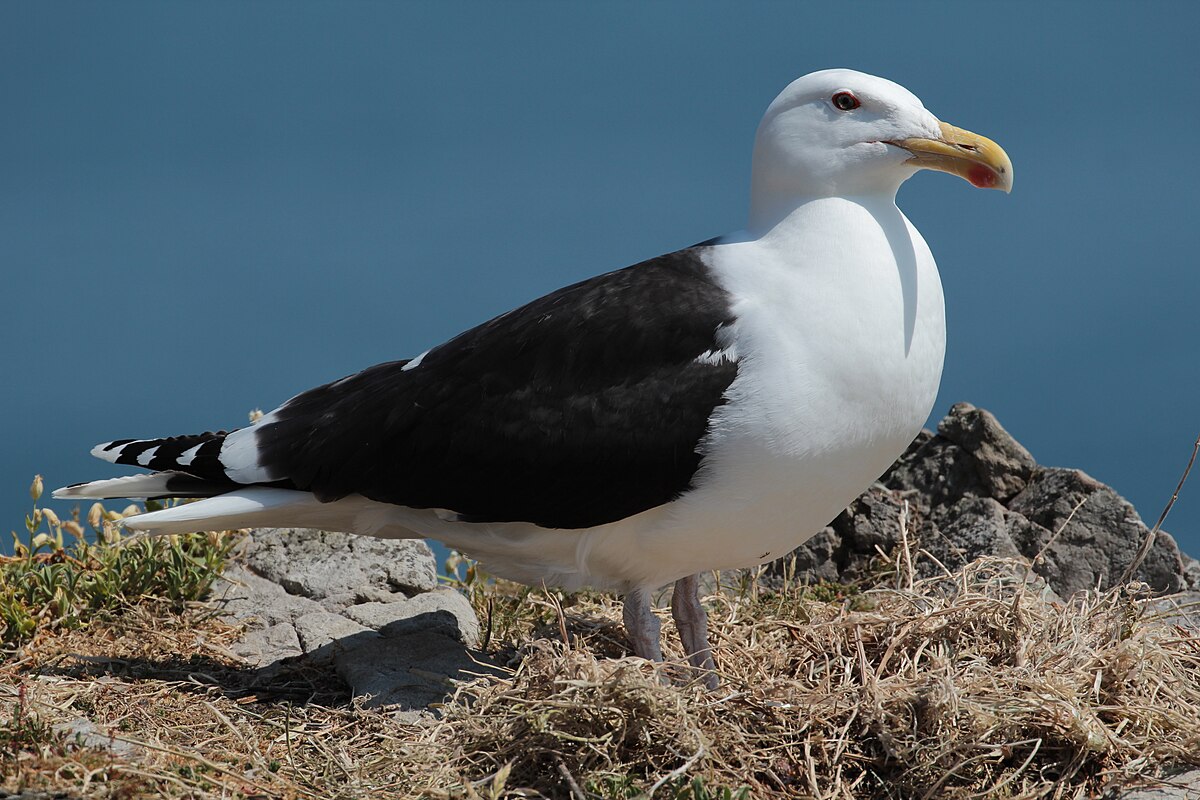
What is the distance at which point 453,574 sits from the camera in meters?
6.96

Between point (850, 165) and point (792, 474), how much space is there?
114 centimetres

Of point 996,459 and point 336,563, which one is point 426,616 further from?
point 996,459

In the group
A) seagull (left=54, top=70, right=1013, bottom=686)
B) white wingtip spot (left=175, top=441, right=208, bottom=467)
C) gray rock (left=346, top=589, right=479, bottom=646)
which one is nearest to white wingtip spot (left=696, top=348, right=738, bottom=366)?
seagull (left=54, top=70, right=1013, bottom=686)

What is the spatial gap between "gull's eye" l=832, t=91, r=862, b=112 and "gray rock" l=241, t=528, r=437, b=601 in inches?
119

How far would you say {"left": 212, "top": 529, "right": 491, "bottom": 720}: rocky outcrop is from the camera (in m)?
5.37

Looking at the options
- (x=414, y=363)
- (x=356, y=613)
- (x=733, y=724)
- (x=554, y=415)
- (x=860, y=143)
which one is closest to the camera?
(x=733, y=724)

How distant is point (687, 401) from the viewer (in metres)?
4.57

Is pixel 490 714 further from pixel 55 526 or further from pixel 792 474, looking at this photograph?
pixel 55 526

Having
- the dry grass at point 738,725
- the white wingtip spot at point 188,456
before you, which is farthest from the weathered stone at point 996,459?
the white wingtip spot at point 188,456

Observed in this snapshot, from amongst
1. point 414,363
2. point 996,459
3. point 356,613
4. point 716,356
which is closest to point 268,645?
point 356,613

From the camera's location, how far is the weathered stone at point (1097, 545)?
656 cm

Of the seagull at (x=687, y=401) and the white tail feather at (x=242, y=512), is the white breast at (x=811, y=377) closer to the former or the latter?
the seagull at (x=687, y=401)

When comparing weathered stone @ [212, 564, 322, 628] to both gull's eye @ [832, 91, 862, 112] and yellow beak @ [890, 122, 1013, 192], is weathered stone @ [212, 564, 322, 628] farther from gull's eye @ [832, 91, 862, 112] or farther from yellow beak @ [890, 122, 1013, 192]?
yellow beak @ [890, 122, 1013, 192]

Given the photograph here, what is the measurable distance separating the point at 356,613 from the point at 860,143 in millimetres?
3052
